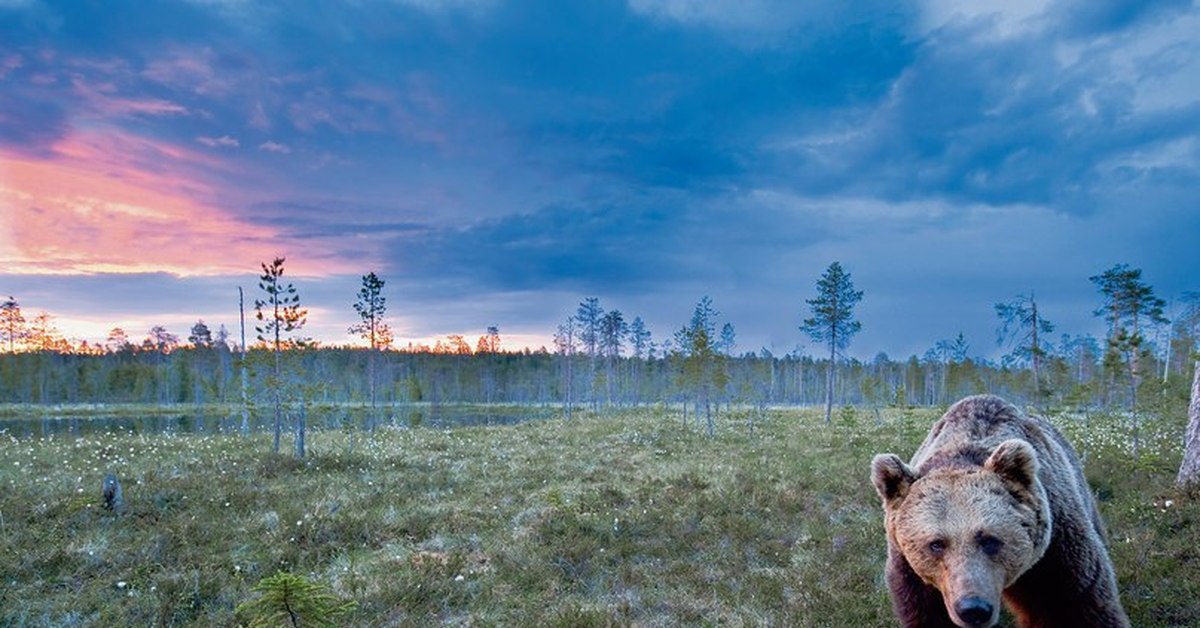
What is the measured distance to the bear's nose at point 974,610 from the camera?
325cm

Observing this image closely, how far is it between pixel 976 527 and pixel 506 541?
24.8ft

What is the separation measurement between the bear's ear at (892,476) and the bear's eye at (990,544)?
0.55 meters

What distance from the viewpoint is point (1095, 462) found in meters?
12.5

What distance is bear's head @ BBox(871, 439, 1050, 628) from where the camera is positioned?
132 inches

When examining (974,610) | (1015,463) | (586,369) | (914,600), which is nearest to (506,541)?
(914,600)

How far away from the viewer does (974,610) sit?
10.7 feet

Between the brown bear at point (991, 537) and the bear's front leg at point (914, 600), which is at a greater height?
the brown bear at point (991, 537)

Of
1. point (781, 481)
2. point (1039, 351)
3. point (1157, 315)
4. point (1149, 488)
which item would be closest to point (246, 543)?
point (781, 481)

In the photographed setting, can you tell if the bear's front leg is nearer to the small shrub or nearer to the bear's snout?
the bear's snout

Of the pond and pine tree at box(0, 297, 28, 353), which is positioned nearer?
the pond

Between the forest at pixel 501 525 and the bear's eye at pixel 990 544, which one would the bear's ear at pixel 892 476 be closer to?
the bear's eye at pixel 990 544

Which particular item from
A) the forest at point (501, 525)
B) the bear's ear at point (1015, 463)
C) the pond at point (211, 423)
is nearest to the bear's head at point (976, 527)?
the bear's ear at point (1015, 463)

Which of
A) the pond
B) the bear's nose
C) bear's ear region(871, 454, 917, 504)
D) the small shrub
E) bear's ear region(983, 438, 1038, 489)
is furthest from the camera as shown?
the pond

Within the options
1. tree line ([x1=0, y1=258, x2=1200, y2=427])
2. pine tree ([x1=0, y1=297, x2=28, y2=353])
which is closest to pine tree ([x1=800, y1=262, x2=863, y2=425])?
tree line ([x1=0, y1=258, x2=1200, y2=427])
